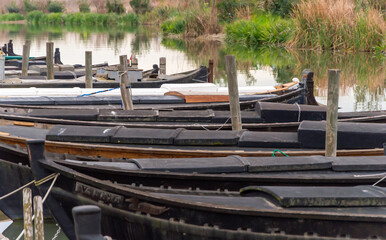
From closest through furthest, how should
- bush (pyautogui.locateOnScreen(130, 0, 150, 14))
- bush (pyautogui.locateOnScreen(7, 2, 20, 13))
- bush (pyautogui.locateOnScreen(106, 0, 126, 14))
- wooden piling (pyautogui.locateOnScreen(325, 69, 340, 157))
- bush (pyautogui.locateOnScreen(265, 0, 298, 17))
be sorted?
wooden piling (pyautogui.locateOnScreen(325, 69, 340, 157)) → bush (pyautogui.locateOnScreen(265, 0, 298, 17)) → bush (pyautogui.locateOnScreen(130, 0, 150, 14)) → bush (pyautogui.locateOnScreen(106, 0, 126, 14)) → bush (pyautogui.locateOnScreen(7, 2, 20, 13))

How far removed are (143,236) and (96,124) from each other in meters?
3.72

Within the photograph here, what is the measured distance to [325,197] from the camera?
593cm

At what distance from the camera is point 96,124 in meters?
9.85

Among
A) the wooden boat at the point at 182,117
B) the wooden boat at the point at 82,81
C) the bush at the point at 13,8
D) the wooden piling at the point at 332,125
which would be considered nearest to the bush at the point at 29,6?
the bush at the point at 13,8

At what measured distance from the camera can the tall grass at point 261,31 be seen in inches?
1391

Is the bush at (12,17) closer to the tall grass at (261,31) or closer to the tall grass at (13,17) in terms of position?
the tall grass at (13,17)

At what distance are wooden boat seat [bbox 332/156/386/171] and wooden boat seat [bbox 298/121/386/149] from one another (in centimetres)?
121

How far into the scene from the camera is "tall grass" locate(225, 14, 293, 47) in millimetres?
→ 35322

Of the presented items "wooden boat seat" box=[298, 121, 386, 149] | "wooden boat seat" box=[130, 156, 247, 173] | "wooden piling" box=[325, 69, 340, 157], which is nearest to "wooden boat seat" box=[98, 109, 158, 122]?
"wooden boat seat" box=[298, 121, 386, 149]

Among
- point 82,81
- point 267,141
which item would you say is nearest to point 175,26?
point 82,81

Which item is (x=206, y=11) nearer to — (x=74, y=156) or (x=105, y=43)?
(x=105, y=43)

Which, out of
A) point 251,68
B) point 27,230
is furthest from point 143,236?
point 251,68

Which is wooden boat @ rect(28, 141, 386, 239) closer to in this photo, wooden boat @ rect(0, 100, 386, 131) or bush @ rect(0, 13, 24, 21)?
wooden boat @ rect(0, 100, 386, 131)

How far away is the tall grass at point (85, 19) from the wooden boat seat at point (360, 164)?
198ft
